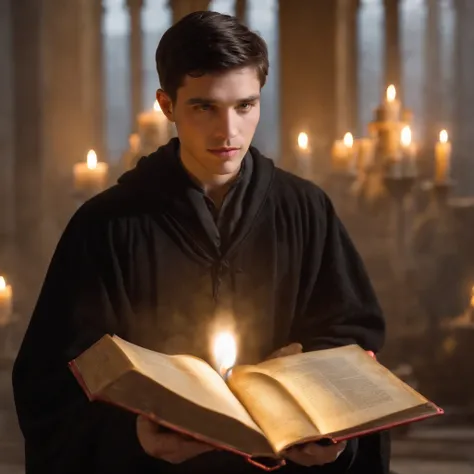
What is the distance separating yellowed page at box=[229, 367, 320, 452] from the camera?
1.21 metres

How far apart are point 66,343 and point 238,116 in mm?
484

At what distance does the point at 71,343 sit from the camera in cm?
149

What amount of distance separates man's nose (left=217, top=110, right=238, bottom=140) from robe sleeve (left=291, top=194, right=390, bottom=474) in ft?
0.82

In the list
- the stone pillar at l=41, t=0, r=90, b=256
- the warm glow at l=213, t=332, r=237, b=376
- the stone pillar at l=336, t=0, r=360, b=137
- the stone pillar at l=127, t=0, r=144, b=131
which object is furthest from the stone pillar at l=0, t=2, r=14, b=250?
the warm glow at l=213, t=332, r=237, b=376

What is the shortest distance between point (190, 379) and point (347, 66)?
7.52 ft

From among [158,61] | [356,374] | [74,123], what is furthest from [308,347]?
[74,123]

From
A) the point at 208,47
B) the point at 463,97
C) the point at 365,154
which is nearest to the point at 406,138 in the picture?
the point at 365,154

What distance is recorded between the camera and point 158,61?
151cm

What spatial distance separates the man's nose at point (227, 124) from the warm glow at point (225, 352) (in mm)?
329

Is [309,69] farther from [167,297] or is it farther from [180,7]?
[167,297]

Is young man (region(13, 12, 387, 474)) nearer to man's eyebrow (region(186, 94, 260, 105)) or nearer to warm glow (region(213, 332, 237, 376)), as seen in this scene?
man's eyebrow (region(186, 94, 260, 105))

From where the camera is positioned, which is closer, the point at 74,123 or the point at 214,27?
the point at 214,27

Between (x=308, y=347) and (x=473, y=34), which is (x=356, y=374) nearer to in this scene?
(x=308, y=347)

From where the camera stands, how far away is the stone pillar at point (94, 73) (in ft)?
10.9
